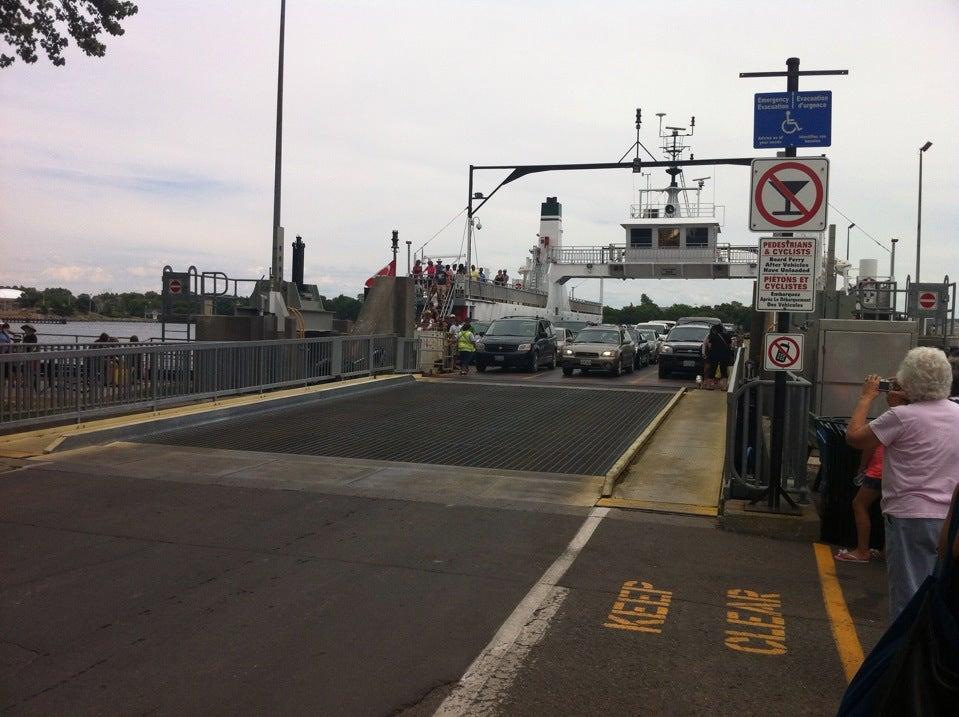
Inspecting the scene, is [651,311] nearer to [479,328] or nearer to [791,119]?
[479,328]

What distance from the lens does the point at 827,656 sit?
16.0ft

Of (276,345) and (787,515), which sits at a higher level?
(276,345)

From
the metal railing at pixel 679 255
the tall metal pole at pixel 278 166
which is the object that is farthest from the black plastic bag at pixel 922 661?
the metal railing at pixel 679 255

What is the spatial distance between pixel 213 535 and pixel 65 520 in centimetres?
145

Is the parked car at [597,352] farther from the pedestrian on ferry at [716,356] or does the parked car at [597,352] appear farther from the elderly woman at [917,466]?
the elderly woman at [917,466]

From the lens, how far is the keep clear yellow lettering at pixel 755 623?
5.01 meters

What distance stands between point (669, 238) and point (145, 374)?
119ft

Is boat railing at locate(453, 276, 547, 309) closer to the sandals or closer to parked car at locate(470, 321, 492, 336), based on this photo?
parked car at locate(470, 321, 492, 336)

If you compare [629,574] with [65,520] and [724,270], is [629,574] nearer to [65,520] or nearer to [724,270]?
[65,520]

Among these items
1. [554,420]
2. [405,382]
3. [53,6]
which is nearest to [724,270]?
[405,382]

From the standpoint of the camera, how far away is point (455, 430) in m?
13.4

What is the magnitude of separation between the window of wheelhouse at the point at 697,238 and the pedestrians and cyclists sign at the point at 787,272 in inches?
1536

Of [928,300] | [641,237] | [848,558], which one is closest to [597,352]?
[928,300]

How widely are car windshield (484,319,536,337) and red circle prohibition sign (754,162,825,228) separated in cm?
1997
